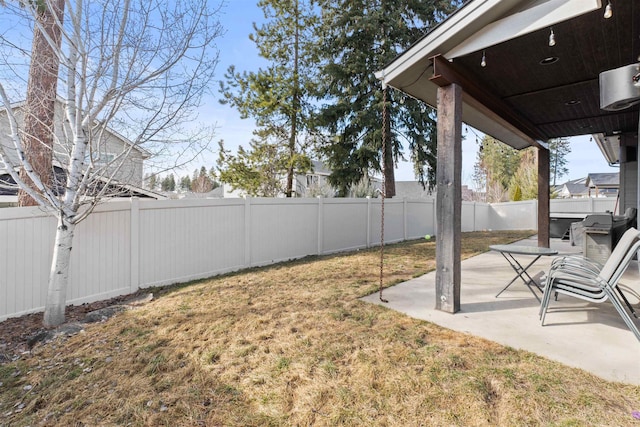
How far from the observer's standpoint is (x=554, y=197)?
1473cm

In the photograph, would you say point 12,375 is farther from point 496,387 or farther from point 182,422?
point 496,387

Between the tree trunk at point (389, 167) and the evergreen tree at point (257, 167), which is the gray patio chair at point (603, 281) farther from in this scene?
the tree trunk at point (389, 167)

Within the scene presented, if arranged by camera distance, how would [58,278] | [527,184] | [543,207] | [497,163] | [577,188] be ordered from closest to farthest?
[58,278] < [543,207] < [527,184] < [497,163] < [577,188]

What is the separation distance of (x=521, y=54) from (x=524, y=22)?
684 millimetres

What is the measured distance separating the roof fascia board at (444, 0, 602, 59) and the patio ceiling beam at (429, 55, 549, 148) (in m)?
0.16

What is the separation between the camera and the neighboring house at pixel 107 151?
3848 millimetres

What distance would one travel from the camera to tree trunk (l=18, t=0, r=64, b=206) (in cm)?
372

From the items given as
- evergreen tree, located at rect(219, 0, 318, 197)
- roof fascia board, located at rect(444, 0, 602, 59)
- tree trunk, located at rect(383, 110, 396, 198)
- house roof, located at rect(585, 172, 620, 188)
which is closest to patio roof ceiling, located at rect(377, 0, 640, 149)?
roof fascia board, located at rect(444, 0, 602, 59)

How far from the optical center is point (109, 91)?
12.4 feet

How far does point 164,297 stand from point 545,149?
814 cm

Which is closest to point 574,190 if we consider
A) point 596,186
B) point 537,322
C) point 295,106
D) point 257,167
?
point 596,186

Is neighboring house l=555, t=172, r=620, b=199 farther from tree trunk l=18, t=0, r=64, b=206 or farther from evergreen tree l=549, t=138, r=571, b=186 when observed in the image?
tree trunk l=18, t=0, r=64, b=206

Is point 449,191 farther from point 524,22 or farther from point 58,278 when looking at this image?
point 58,278

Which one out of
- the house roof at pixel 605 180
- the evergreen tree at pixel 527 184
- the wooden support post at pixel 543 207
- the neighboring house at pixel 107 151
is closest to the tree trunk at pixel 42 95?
the neighboring house at pixel 107 151
